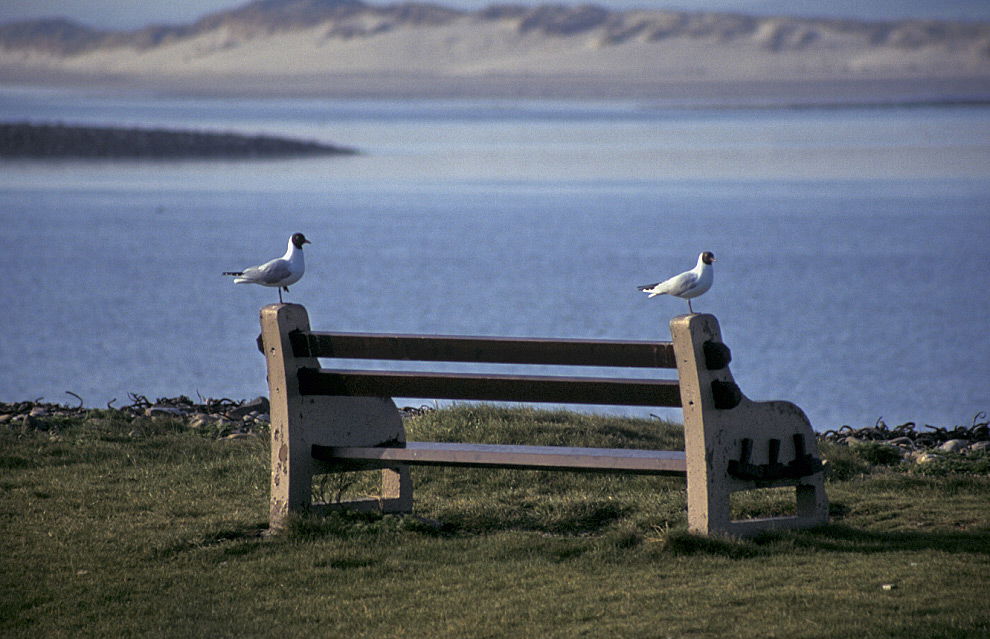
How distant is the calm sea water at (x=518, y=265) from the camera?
22625 mm

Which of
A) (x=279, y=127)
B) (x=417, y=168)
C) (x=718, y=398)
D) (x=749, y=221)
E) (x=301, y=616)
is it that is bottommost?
(x=301, y=616)

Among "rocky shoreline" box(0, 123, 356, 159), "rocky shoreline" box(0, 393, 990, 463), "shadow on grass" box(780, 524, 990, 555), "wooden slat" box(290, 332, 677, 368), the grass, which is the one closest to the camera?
the grass

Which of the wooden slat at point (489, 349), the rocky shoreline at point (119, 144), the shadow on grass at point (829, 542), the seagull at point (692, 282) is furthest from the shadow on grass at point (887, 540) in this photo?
the rocky shoreline at point (119, 144)

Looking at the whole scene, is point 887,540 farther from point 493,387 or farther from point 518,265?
point 518,265

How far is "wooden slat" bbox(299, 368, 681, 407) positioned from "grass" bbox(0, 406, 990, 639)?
78 cm

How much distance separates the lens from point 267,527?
7.76 meters

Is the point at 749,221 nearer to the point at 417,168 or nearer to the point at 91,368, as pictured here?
the point at 91,368

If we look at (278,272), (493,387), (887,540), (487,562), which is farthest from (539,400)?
(887,540)

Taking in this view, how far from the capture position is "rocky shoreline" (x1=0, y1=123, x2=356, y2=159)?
92.9 metres

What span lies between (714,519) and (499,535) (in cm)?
129

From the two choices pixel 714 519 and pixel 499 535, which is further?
pixel 499 535

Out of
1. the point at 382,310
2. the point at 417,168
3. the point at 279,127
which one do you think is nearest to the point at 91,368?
the point at 382,310

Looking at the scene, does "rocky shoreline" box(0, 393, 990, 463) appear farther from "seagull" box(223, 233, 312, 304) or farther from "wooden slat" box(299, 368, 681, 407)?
"wooden slat" box(299, 368, 681, 407)

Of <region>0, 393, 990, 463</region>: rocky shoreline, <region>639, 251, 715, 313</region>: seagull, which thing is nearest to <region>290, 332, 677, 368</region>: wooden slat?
<region>639, 251, 715, 313</region>: seagull
